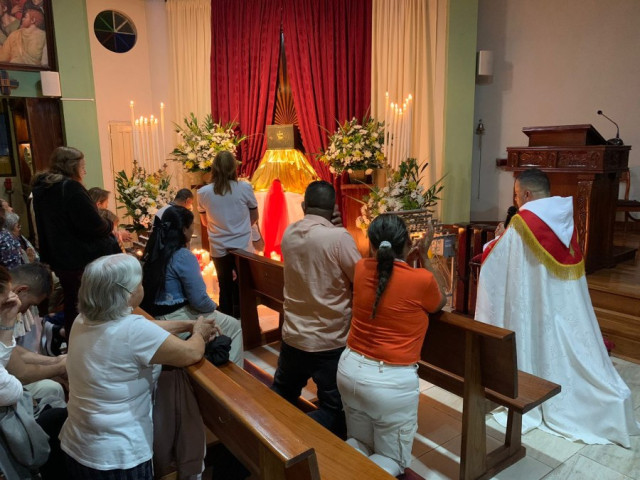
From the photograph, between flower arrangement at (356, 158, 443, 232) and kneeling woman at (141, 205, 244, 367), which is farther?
flower arrangement at (356, 158, 443, 232)

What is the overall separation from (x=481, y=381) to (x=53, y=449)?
200 cm

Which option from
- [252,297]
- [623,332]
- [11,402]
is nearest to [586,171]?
[623,332]

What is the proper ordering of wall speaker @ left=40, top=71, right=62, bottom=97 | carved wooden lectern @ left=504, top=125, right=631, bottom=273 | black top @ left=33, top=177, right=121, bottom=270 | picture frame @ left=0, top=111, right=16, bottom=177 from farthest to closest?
picture frame @ left=0, top=111, right=16, bottom=177 < wall speaker @ left=40, top=71, right=62, bottom=97 < carved wooden lectern @ left=504, top=125, right=631, bottom=273 < black top @ left=33, top=177, right=121, bottom=270

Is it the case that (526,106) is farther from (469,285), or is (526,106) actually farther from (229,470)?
(229,470)

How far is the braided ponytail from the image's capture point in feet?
7.01

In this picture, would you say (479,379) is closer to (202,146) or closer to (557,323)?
(557,323)

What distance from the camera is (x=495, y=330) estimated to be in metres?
2.30

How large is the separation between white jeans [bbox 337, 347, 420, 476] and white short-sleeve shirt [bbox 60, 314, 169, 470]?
0.84m

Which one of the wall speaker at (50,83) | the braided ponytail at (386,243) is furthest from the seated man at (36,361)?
the wall speaker at (50,83)

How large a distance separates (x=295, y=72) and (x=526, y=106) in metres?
3.17

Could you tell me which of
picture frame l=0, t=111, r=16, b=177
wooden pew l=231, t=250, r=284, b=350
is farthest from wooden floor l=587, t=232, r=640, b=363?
picture frame l=0, t=111, r=16, b=177

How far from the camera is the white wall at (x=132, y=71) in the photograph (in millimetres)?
8047

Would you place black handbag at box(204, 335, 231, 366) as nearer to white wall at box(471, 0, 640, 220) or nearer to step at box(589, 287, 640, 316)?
step at box(589, 287, 640, 316)

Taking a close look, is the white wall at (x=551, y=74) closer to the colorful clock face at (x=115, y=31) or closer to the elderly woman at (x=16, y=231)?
the colorful clock face at (x=115, y=31)
